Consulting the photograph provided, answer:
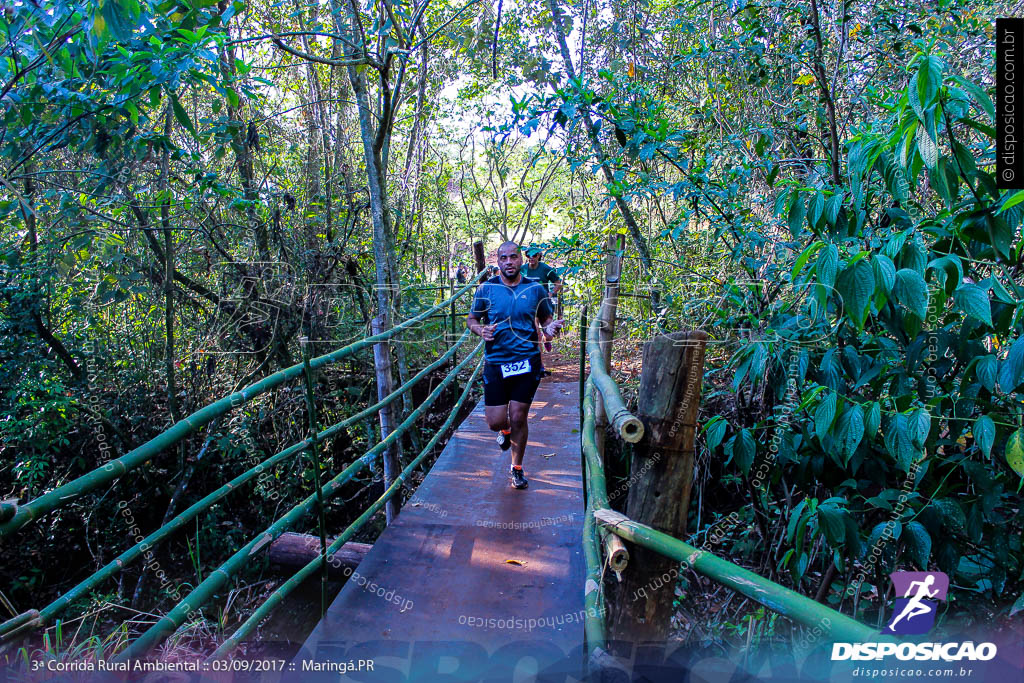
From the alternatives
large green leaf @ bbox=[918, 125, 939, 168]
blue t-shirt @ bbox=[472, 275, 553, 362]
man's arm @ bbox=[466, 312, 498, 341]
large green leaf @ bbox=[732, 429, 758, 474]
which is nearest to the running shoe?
blue t-shirt @ bbox=[472, 275, 553, 362]

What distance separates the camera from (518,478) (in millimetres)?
3463

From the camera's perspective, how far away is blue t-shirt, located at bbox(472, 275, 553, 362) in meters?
3.54

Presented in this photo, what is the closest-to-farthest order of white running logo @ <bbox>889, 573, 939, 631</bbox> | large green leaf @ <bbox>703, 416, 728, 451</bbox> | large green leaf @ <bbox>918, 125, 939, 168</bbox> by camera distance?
1. white running logo @ <bbox>889, 573, 939, 631</bbox>
2. large green leaf @ <bbox>918, 125, 939, 168</bbox>
3. large green leaf @ <bbox>703, 416, 728, 451</bbox>

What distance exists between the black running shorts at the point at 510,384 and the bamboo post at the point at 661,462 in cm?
218

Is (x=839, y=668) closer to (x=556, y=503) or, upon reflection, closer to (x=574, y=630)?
(x=574, y=630)

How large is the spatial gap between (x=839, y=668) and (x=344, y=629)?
155 centimetres

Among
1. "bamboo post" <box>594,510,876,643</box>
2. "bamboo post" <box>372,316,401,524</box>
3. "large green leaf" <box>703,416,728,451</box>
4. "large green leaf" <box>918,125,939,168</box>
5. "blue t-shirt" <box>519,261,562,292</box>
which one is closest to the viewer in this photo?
"bamboo post" <box>594,510,876,643</box>

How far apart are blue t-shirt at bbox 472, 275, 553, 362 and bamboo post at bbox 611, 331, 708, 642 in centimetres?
220

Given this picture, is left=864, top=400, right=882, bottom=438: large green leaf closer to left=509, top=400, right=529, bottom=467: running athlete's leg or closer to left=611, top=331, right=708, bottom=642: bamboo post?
left=611, top=331, right=708, bottom=642: bamboo post

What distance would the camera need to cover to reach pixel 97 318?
478 cm

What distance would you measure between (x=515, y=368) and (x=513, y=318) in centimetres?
28

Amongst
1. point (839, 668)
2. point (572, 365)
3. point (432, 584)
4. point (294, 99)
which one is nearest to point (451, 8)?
point (294, 99)

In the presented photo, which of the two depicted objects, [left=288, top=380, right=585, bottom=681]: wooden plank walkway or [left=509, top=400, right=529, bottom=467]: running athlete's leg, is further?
[left=509, top=400, right=529, bottom=467]: running athlete's leg

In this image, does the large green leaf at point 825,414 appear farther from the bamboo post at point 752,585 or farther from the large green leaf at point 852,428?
the bamboo post at point 752,585
